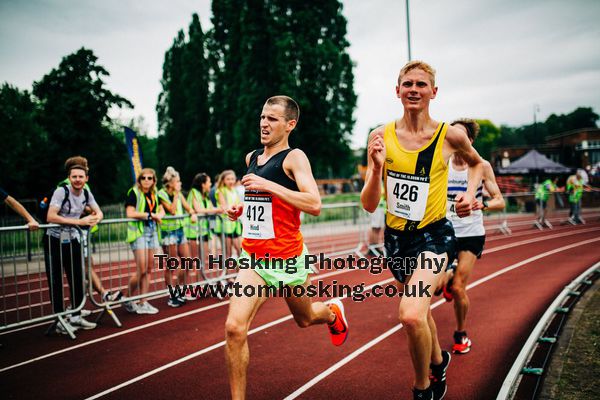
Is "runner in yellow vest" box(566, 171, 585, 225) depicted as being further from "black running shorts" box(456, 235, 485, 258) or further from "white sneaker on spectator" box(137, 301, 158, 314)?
"white sneaker on spectator" box(137, 301, 158, 314)

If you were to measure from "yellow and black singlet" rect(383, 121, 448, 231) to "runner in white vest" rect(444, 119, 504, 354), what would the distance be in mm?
1298

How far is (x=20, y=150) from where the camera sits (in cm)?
2761

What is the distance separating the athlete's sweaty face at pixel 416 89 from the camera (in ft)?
10.2

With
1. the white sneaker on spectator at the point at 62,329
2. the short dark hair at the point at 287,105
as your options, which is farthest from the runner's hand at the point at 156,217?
the short dark hair at the point at 287,105

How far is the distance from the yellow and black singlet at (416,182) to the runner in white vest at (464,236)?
1298 millimetres

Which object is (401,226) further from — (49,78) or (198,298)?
(49,78)

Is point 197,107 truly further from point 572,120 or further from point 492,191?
point 572,120

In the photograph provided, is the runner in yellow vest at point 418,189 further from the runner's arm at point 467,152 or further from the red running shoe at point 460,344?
the red running shoe at point 460,344

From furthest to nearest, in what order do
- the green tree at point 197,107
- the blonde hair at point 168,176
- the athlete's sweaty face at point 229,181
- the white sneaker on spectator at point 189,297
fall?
the green tree at point 197,107
the athlete's sweaty face at point 229,181
the blonde hair at point 168,176
the white sneaker on spectator at point 189,297

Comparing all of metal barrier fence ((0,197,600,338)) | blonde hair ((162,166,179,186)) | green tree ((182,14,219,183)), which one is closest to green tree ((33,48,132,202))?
green tree ((182,14,219,183))

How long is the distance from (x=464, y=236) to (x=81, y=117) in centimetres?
2721

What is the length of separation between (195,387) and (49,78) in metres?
29.3

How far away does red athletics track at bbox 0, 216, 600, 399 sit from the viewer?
3754mm

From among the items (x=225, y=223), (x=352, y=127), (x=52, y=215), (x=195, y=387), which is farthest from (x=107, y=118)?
(x=195, y=387)
